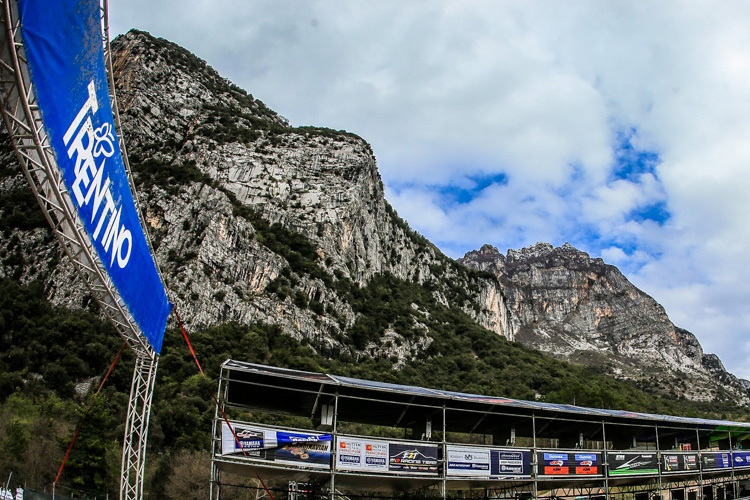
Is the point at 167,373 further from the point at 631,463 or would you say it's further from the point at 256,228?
the point at 631,463

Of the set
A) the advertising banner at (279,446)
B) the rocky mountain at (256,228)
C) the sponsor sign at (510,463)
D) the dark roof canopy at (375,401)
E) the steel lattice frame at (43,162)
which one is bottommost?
the sponsor sign at (510,463)

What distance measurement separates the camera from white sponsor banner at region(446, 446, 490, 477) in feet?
61.7

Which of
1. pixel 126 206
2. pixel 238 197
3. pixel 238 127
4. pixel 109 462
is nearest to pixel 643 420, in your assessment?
pixel 126 206

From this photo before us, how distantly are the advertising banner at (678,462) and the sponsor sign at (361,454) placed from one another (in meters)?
13.6

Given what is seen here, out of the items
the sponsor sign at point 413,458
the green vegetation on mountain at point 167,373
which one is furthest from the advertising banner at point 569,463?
the green vegetation on mountain at point 167,373

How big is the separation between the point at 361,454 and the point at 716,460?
1940 cm

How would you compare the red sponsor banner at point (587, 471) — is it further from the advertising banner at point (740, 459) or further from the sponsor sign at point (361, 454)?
the advertising banner at point (740, 459)

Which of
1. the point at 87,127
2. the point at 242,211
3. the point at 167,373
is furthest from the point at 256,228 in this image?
the point at 87,127

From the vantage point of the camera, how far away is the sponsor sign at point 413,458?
1792 centimetres

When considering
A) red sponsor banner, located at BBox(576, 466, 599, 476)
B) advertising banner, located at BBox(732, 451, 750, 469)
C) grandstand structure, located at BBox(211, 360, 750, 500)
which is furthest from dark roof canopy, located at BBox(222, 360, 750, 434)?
advertising banner, located at BBox(732, 451, 750, 469)

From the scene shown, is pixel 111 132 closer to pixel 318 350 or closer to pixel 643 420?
pixel 643 420

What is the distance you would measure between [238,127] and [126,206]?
8830 cm

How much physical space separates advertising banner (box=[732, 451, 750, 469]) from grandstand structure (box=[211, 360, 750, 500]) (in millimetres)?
2191

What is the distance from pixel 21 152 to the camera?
11.2 m
